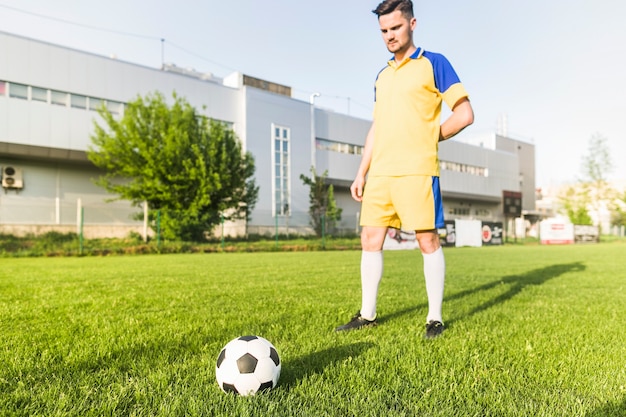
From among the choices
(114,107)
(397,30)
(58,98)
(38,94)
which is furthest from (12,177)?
(397,30)

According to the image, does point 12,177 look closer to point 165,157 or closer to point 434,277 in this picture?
point 165,157

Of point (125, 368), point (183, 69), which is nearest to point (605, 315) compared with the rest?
point (125, 368)

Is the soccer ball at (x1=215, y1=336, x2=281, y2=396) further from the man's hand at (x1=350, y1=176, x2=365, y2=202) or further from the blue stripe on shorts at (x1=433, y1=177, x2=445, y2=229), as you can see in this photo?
the man's hand at (x1=350, y1=176, x2=365, y2=202)

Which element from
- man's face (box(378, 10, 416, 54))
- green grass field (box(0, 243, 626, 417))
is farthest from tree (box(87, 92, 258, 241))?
man's face (box(378, 10, 416, 54))

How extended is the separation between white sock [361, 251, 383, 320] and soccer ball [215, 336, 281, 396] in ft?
4.86

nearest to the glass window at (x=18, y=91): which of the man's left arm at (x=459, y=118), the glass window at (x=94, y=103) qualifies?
the glass window at (x=94, y=103)

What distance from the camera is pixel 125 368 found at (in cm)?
233

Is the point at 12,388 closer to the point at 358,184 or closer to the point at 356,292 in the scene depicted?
the point at 358,184

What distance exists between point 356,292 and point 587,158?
5470 centimetres

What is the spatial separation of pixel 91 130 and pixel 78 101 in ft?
5.41

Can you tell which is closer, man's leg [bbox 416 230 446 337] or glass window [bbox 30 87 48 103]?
man's leg [bbox 416 230 446 337]

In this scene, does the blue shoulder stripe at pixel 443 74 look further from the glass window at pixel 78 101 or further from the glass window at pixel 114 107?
the glass window at pixel 114 107

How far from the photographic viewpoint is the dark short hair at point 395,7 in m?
3.15

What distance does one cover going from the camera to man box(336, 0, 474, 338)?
127 inches
